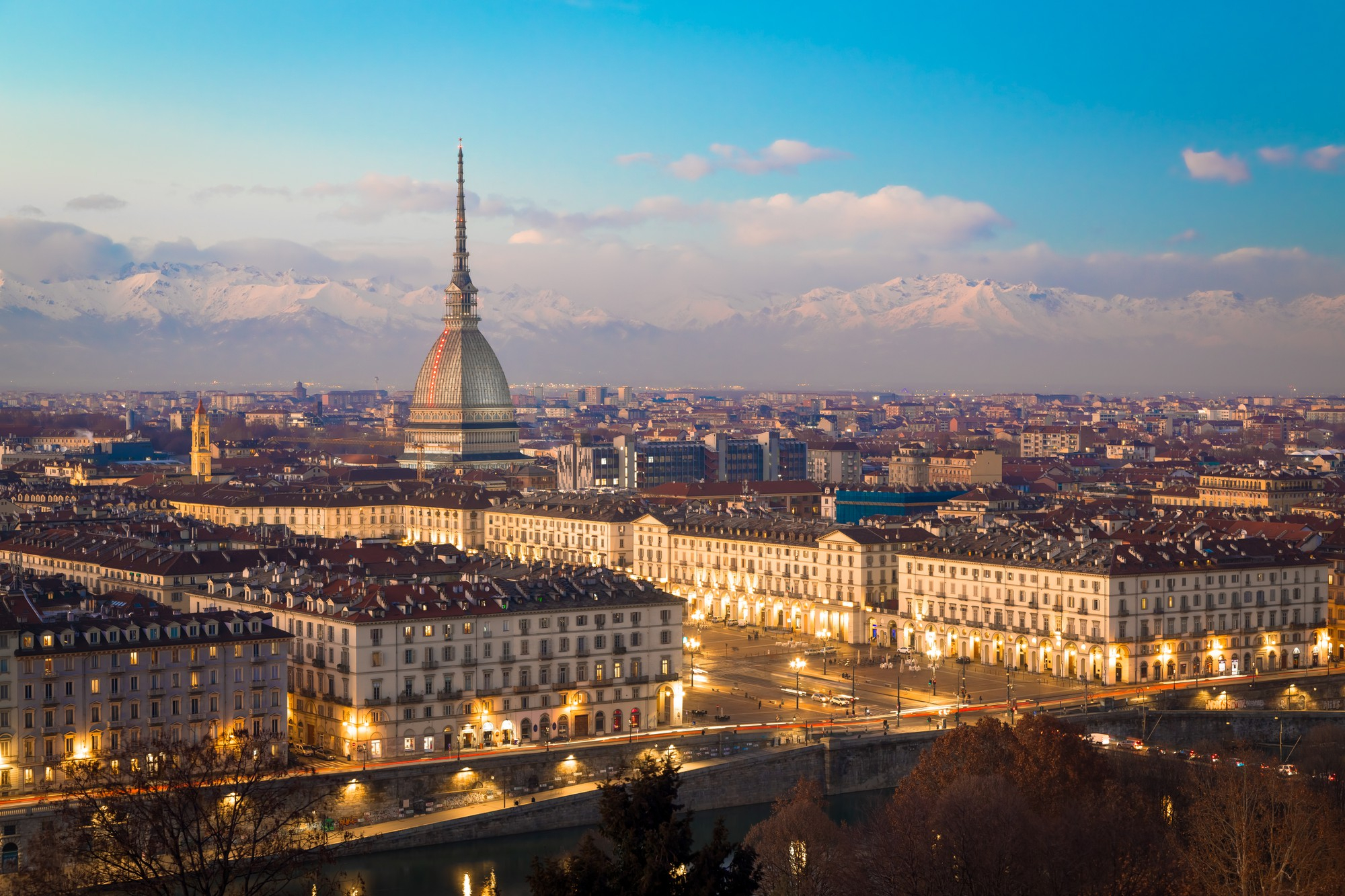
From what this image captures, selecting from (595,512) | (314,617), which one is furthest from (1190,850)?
(595,512)

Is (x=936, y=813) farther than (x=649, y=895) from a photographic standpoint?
Yes

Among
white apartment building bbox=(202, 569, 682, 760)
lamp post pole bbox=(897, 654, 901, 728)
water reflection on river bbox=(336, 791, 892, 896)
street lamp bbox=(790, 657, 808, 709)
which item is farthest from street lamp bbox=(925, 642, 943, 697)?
water reflection on river bbox=(336, 791, 892, 896)

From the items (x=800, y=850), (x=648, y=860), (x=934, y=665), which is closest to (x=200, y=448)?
(x=934, y=665)

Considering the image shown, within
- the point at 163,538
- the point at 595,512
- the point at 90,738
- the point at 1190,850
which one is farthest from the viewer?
the point at 595,512

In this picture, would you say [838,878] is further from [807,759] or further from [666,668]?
[666,668]

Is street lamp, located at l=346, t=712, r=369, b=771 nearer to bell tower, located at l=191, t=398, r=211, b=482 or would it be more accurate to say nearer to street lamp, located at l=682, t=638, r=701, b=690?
street lamp, located at l=682, t=638, r=701, b=690

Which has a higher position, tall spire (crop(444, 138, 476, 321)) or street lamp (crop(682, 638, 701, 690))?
tall spire (crop(444, 138, 476, 321))
